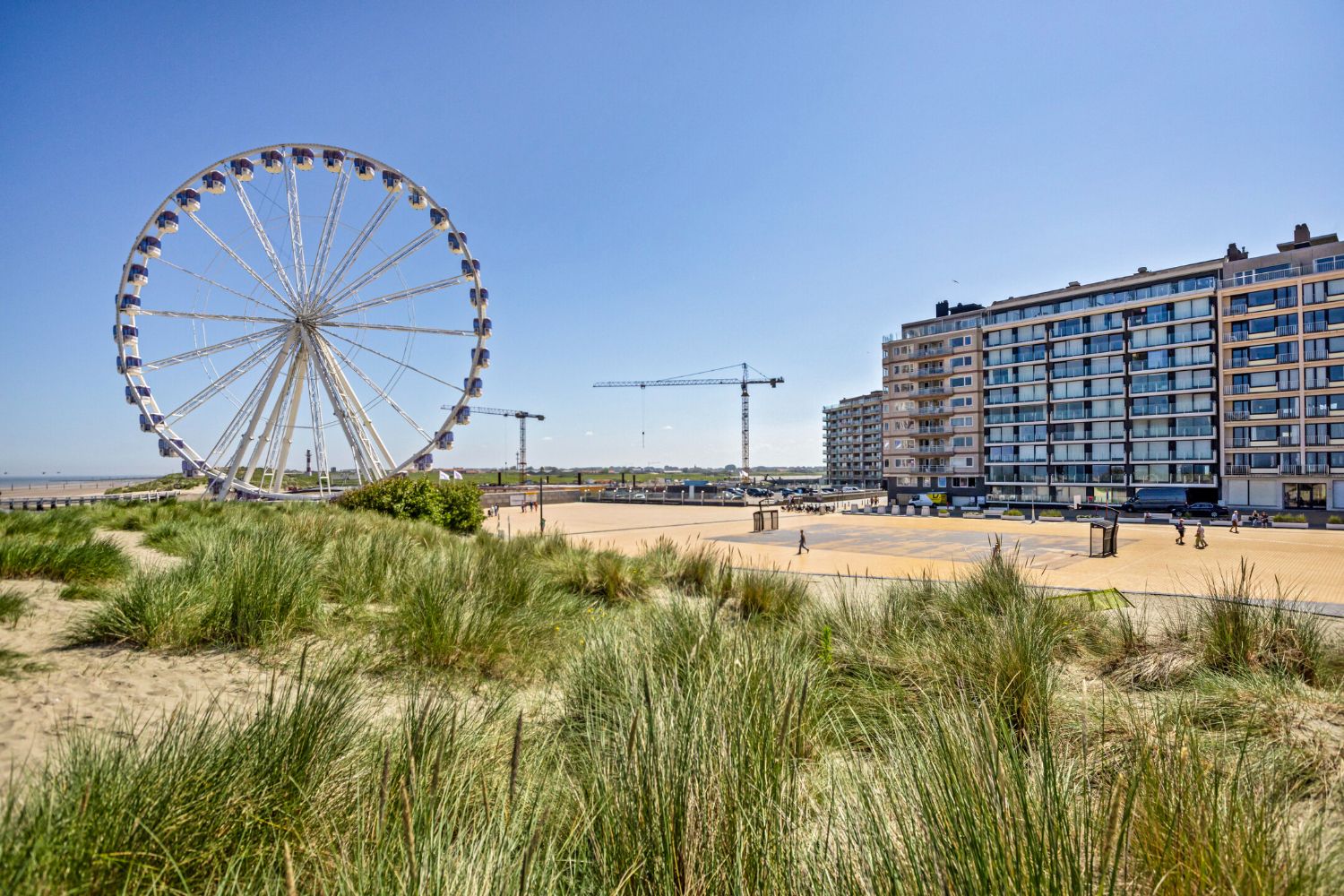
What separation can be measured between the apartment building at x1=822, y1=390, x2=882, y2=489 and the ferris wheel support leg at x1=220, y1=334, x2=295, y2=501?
4218 inches

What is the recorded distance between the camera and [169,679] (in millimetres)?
4453

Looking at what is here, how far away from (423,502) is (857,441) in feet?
403

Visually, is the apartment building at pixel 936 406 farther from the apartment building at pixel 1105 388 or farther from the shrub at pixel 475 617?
the shrub at pixel 475 617

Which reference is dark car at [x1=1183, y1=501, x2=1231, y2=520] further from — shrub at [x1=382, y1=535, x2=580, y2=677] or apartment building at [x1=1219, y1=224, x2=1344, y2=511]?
shrub at [x1=382, y1=535, x2=580, y2=677]

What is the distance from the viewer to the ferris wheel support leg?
28.8 meters

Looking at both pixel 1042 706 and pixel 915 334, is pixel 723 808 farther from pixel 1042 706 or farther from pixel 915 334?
pixel 915 334

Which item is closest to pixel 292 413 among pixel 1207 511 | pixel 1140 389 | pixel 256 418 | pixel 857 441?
pixel 256 418

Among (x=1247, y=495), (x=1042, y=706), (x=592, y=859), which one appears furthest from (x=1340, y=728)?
(x=1247, y=495)

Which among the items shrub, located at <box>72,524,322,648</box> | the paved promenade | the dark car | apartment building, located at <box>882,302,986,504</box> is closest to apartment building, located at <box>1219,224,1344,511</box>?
the dark car

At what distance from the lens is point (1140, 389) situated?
53688mm

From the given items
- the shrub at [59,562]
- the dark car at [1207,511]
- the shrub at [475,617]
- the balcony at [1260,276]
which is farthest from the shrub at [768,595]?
the balcony at [1260,276]

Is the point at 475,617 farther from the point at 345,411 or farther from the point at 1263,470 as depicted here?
the point at 1263,470

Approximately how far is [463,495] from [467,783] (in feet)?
67.2

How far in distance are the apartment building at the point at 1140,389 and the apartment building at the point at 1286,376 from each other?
94 millimetres
